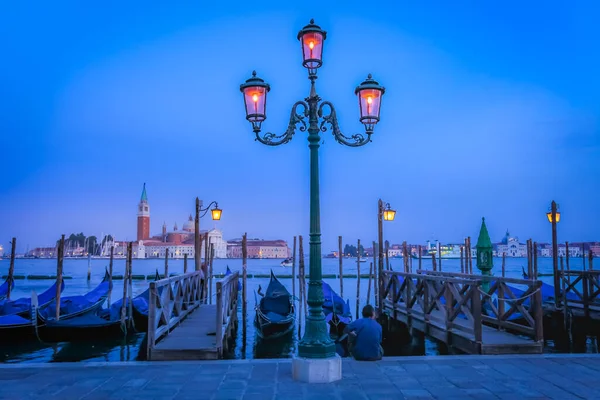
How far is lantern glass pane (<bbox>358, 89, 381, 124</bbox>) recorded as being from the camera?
17.5 feet

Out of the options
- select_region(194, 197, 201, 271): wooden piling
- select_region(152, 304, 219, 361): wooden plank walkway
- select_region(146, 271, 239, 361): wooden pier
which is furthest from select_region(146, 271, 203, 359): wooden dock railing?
select_region(194, 197, 201, 271): wooden piling

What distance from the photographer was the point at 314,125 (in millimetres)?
5246

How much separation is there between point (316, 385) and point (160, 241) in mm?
131968

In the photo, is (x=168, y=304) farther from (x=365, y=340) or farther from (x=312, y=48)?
(x=312, y=48)

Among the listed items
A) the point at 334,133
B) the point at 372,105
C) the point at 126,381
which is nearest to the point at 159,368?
the point at 126,381

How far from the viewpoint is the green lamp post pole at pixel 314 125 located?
196 inches

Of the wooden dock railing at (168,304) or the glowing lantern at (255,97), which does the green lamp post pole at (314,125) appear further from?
the wooden dock railing at (168,304)

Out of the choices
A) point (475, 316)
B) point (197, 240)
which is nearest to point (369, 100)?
point (475, 316)

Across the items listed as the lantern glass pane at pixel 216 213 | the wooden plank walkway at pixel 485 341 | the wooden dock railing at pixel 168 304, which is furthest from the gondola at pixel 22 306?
the wooden plank walkway at pixel 485 341

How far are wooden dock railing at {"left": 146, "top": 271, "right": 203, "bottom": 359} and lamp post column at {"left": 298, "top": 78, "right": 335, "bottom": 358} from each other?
2.31 meters

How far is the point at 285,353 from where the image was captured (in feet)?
34.9

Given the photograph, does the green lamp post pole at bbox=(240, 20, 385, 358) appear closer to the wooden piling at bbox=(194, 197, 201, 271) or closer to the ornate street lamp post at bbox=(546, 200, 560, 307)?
the ornate street lamp post at bbox=(546, 200, 560, 307)

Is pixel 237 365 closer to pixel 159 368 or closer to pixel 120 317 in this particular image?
pixel 159 368

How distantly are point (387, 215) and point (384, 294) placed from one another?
225cm
